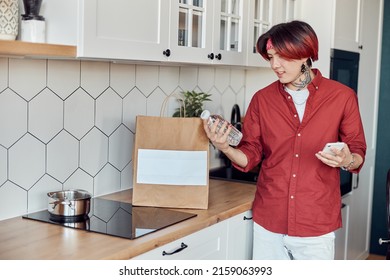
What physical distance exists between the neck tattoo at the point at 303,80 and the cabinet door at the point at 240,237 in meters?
0.57

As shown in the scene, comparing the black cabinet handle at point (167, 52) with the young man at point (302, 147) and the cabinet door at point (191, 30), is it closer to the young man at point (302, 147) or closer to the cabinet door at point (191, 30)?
the cabinet door at point (191, 30)

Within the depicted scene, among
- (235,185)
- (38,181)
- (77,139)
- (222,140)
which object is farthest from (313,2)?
(38,181)

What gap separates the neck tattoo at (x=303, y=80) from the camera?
88.6 inches

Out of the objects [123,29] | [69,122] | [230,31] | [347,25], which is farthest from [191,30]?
[347,25]

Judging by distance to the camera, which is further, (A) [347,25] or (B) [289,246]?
(A) [347,25]

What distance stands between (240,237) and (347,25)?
1.61m

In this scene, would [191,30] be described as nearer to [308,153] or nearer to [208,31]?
[208,31]

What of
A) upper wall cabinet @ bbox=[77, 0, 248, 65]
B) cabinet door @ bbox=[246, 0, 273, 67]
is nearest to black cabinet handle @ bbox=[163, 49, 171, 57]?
upper wall cabinet @ bbox=[77, 0, 248, 65]

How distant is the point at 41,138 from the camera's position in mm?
2172

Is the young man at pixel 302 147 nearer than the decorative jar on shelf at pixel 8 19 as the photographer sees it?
No

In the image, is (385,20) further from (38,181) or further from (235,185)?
(38,181)

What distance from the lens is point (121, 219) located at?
6.95ft

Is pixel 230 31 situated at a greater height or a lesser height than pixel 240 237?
greater

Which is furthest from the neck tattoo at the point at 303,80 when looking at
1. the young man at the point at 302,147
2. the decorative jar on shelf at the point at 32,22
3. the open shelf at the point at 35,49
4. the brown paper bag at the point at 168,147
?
the decorative jar on shelf at the point at 32,22
